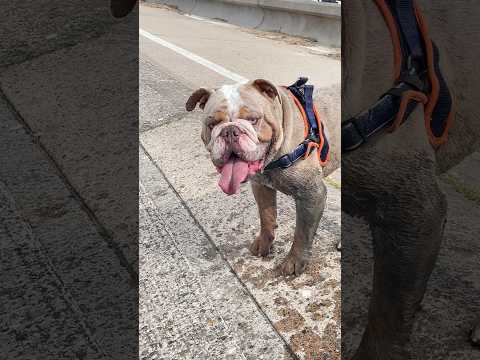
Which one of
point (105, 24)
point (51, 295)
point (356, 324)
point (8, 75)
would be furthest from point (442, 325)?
point (105, 24)

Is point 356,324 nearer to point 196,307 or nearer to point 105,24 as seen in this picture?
point 196,307

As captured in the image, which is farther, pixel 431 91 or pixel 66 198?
pixel 66 198

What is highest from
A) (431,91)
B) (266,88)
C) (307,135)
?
(431,91)

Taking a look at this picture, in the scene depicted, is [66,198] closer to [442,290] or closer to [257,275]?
[257,275]

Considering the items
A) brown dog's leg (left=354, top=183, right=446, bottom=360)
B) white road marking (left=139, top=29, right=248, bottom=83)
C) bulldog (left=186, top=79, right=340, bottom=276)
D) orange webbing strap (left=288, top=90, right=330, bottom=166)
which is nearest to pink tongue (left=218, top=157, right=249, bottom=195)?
bulldog (left=186, top=79, right=340, bottom=276)

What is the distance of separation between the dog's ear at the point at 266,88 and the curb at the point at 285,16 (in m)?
5.65

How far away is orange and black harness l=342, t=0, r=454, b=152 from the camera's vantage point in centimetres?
120

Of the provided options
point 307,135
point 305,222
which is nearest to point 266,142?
A: point 307,135

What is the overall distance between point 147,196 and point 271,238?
1.23m

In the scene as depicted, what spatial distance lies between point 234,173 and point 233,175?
0.03ft

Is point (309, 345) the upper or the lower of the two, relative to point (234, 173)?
lower

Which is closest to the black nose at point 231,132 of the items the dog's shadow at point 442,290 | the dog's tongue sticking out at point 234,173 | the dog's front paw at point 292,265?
the dog's tongue sticking out at point 234,173

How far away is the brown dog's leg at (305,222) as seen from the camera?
7.38ft

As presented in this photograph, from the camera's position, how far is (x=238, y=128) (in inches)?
70.2
